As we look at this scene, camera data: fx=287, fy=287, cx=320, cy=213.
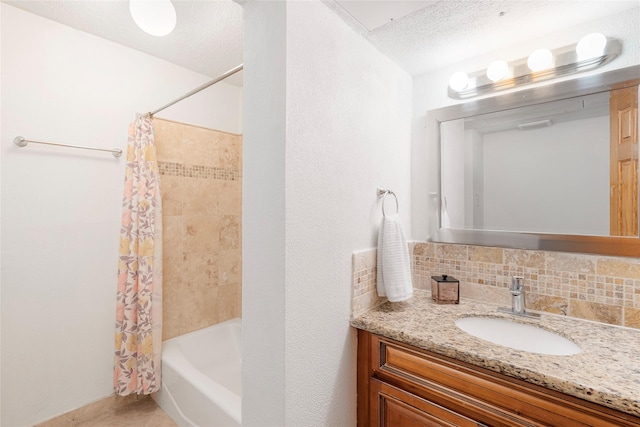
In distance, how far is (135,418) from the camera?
1.81m

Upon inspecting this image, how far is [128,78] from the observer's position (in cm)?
190

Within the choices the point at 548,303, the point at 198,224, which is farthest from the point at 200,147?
the point at 548,303

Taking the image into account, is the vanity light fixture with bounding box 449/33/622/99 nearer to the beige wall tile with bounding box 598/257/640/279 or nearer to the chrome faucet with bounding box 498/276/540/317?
the beige wall tile with bounding box 598/257/640/279

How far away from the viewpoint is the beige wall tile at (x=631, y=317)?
106 centimetres

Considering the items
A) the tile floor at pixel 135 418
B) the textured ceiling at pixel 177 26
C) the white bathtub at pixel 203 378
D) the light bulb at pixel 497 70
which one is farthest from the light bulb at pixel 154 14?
the tile floor at pixel 135 418

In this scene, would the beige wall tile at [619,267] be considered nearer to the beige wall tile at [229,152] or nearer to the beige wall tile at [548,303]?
the beige wall tile at [548,303]

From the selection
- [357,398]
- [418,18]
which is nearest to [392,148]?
[418,18]

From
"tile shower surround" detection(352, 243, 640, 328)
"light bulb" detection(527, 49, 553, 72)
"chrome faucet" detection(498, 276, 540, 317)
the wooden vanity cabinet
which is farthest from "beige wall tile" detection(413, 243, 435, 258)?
"light bulb" detection(527, 49, 553, 72)

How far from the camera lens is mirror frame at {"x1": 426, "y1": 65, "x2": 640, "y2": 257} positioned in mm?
1091

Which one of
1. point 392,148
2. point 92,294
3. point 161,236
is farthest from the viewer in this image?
point 161,236

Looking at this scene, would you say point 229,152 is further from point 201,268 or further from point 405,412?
point 405,412

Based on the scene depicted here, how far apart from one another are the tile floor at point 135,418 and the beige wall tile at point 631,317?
2.33 m

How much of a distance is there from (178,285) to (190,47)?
5.43 feet

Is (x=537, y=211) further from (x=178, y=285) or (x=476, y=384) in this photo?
(x=178, y=285)
